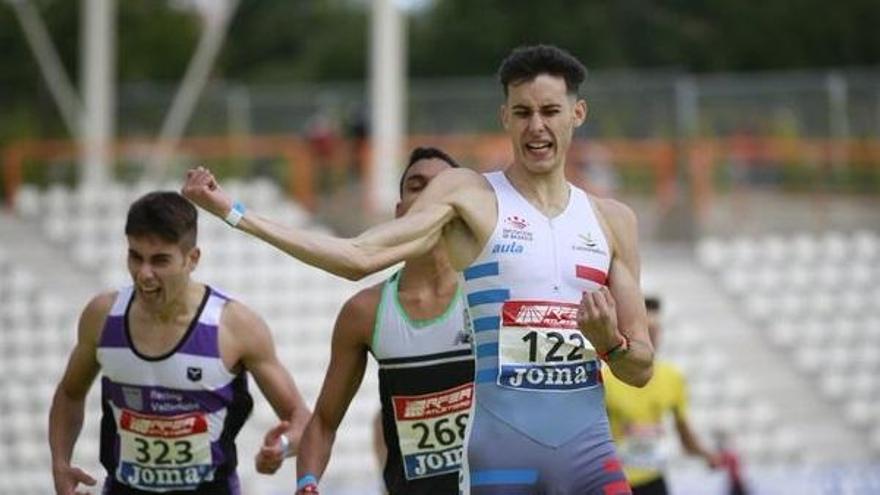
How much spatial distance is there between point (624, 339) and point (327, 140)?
1755 centimetres

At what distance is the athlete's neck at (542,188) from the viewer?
6.62 metres

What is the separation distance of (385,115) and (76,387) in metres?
14.1

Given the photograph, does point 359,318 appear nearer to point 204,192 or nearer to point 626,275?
point 626,275

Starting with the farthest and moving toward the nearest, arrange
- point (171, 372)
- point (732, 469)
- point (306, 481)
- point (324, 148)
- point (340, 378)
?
point (324, 148) < point (732, 469) < point (171, 372) < point (340, 378) < point (306, 481)

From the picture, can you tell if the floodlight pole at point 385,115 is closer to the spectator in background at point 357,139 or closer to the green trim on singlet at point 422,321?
the spectator in background at point 357,139

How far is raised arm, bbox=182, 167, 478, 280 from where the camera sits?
5.88m

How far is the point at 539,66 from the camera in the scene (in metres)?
6.59

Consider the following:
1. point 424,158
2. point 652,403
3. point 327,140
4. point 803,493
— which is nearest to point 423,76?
point 327,140

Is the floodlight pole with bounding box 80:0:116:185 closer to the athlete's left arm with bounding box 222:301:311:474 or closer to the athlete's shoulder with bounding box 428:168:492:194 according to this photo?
the athlete's left arm with bounding box 222:301:311:474

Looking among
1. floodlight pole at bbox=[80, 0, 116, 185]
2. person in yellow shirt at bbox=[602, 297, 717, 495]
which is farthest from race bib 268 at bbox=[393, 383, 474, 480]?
floodlight pole at bbox=[80, 0, 116, 185]

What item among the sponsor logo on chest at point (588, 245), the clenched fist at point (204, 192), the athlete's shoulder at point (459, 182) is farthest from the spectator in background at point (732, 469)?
the clenched fist at point (204, 192)

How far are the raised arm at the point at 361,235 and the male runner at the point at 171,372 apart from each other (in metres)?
1.48

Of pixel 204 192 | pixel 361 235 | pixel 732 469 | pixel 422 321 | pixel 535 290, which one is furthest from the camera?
pixel 732 469

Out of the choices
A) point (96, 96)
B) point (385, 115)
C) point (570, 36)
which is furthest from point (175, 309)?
point (570, 36)
